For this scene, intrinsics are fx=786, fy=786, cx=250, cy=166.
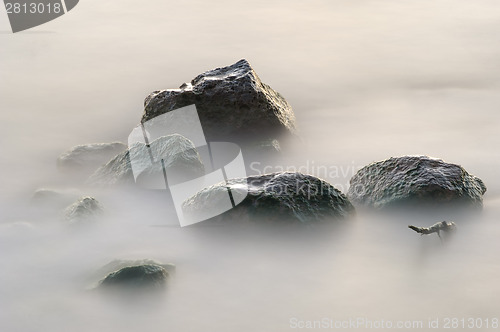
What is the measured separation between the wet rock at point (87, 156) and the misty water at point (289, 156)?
7.2 inches

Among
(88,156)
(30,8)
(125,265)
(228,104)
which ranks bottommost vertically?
(30,8)

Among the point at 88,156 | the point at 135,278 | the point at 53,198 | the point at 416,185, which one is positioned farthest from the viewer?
the point at 88,156

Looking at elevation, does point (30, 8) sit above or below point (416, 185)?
below

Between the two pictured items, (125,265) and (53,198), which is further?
(53,198)

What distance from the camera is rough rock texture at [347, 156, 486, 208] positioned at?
5.46 meters

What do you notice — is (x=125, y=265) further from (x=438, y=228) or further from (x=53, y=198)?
(x=438, y=228)

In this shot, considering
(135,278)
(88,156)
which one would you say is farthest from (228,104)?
(135,278)

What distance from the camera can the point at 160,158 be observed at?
19.9 ft

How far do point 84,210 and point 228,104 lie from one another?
5.81 feet

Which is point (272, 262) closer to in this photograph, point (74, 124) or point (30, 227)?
point (30, 227)

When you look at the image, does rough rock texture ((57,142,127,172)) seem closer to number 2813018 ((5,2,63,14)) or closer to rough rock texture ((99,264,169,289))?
rough rock texture ((99,264,169,289))

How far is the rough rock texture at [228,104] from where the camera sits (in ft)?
22.0

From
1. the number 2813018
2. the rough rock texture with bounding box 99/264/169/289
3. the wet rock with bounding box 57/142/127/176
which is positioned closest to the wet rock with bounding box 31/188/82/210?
the wet rock with bounding box 57/142/127/176

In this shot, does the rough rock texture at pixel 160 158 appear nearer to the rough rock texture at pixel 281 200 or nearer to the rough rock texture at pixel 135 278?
the rough rock texture at pixel 281 200
